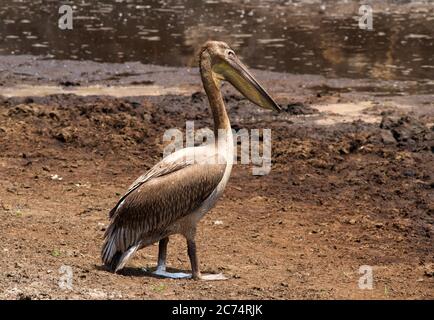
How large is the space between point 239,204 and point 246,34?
A: 34.3 feet

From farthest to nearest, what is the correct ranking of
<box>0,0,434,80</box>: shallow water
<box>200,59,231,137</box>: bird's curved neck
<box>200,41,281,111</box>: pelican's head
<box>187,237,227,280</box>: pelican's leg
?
<box>0,0,434,80</box>: shallow water → <box>200,41,281,111</box>: pelican's head → <box>200,59,231,137</box>: bird's curved neck → <box>187,237,227,280</box>: pelican's leg

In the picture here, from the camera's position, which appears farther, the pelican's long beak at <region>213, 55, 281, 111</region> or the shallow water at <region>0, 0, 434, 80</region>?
the shallow water at <region>0, 0, 434, 80</region>

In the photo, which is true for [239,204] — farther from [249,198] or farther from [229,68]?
[229,68]

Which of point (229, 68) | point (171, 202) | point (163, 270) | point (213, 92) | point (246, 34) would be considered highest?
point (229, 68)

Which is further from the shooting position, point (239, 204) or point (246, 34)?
point (246, 34)

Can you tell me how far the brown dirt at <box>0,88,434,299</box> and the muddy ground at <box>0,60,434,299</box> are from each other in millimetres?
16

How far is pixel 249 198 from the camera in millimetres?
11086

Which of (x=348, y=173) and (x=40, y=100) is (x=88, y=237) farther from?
(x=40, y=100)

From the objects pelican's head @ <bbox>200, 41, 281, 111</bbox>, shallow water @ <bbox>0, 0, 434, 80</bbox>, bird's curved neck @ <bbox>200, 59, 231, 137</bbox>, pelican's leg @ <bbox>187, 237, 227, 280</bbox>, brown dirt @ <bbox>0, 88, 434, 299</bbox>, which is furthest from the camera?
shallow water @ <bbox>0, 0, 434, 80</bbox>

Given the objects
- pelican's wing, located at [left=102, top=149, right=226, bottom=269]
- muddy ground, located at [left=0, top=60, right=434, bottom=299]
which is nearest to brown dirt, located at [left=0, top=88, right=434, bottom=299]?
muddy ground, located at [left=0, top=60, right=434, bottom=299]

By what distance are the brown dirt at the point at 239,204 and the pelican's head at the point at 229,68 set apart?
59.6 inches

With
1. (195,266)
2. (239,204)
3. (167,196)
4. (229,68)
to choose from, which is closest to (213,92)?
(229,68)

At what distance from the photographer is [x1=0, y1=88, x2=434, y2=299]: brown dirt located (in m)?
7.93

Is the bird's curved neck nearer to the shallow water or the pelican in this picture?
the pelican
